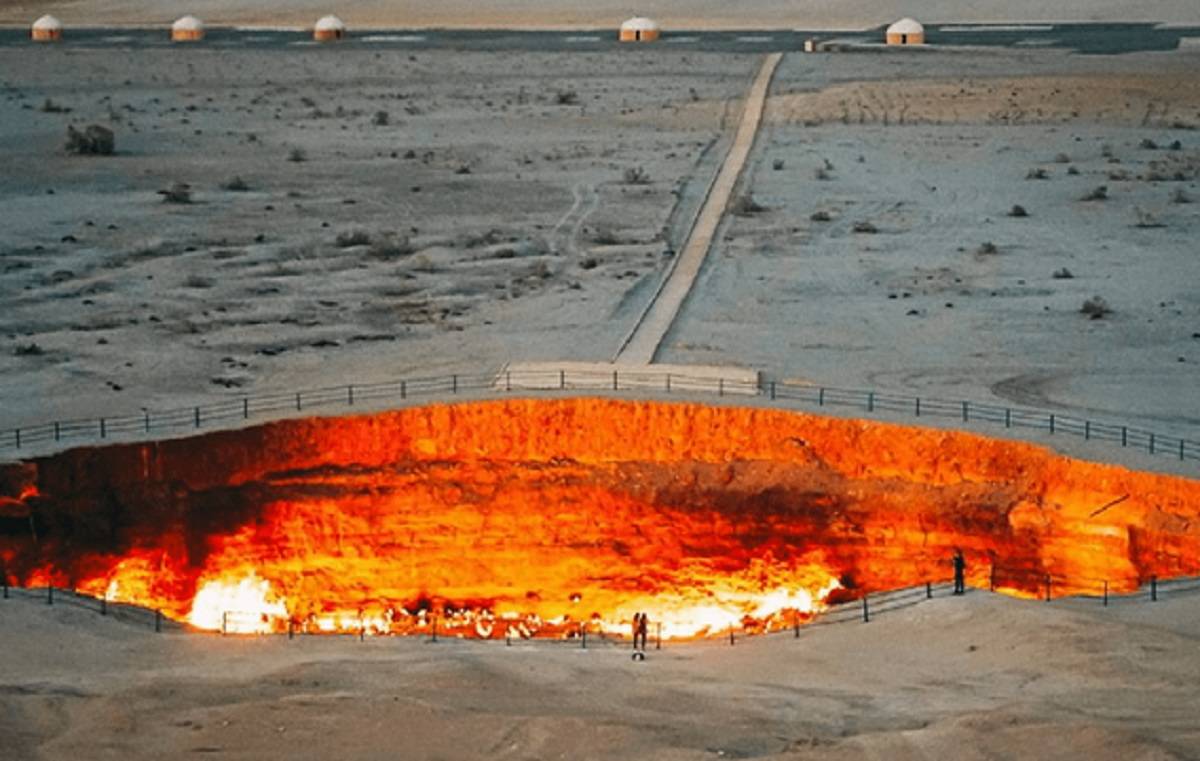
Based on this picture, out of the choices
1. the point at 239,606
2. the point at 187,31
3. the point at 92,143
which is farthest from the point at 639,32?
the point at 239,606

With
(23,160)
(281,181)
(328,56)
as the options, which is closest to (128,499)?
(281,181)

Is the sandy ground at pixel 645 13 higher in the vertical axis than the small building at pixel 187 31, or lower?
lower

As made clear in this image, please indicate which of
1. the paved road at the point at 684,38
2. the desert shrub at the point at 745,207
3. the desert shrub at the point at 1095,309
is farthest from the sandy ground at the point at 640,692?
the paved road at the point at 684,38

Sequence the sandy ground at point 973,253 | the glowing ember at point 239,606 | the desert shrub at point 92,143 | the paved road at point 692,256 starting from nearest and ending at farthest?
the glowing ember at point 239,606, the sandy ground at point 973,253, the paved road at point 692,256, the desert shrub at point 92,143

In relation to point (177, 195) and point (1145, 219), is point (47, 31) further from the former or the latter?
point (1145, 219)

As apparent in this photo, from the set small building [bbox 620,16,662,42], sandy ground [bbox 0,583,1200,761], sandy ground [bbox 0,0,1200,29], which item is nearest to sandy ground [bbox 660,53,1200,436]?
sandy ground [bbox 0,583,1200,761]

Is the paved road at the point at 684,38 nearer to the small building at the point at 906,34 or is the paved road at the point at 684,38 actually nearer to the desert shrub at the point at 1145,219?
the small building at the point at 906,34

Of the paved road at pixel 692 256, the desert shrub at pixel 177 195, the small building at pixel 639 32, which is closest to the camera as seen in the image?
the paved road at pixel 692 256
